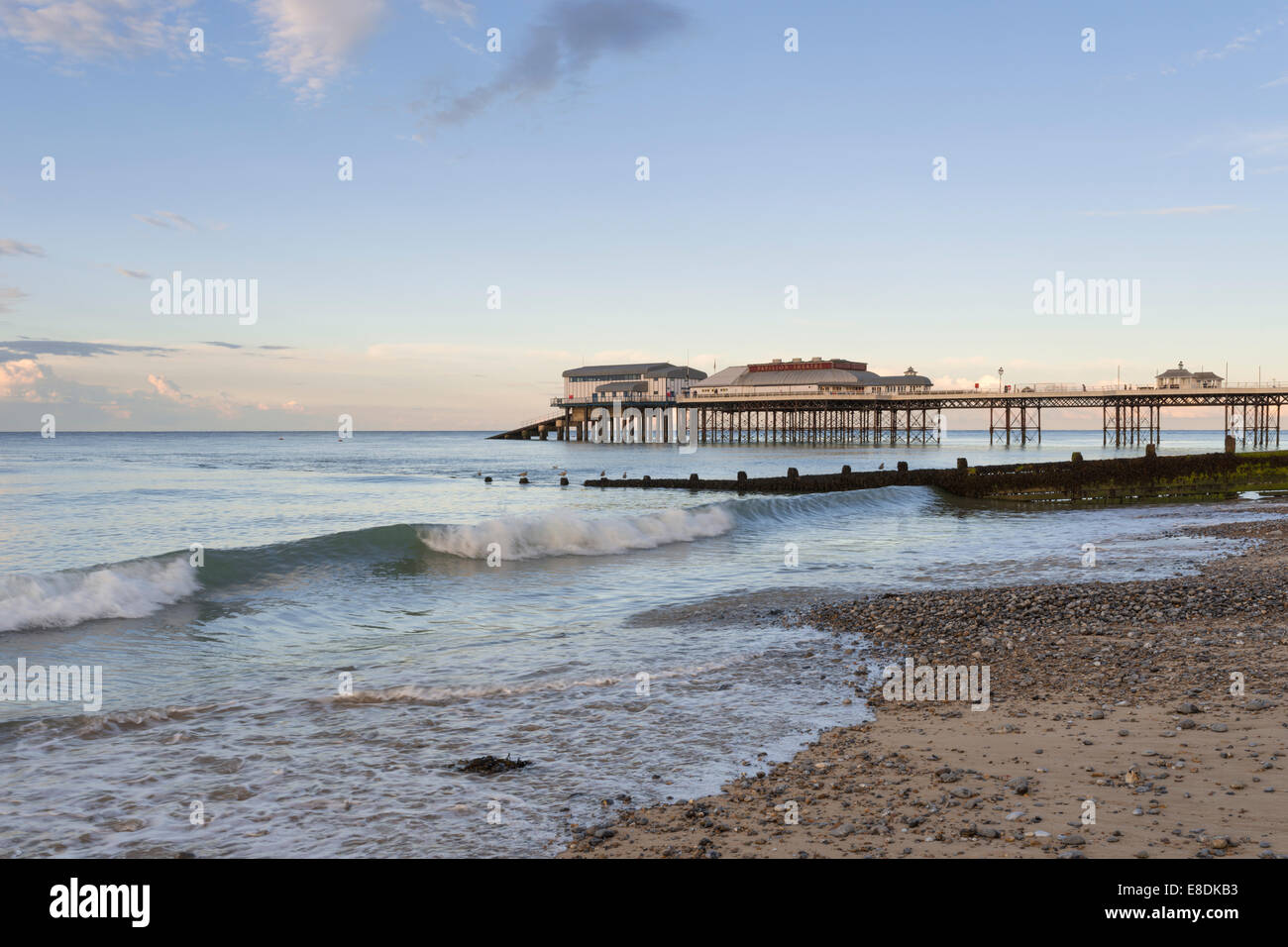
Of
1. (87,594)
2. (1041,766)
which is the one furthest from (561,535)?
(1041,766)

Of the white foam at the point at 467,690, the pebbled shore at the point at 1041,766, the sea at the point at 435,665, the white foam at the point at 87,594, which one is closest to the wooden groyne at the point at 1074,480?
the sea at the point at 435,665

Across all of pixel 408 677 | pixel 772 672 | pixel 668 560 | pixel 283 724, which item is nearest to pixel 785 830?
pixel 772 672

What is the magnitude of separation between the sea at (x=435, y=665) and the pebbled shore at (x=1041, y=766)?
19.2 inches

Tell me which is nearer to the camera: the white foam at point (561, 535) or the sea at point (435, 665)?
the sea at point (435, 665)

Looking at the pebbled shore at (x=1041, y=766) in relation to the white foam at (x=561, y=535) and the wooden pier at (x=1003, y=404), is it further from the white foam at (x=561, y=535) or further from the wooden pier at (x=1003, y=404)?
the wooden pier at (x=1003, y=404)

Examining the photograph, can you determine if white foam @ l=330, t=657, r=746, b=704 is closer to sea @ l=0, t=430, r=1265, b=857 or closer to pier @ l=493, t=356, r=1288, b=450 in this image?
sea @ l=0, t=430, r=1265, b=857

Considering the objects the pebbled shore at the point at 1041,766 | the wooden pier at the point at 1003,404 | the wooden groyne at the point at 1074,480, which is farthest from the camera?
the wooden pier at the point at 1003,404

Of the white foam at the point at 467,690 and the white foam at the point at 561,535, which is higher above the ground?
the white foam at the point at 561,535

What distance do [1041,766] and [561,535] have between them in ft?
58.8

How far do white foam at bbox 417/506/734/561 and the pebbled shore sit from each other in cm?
1237

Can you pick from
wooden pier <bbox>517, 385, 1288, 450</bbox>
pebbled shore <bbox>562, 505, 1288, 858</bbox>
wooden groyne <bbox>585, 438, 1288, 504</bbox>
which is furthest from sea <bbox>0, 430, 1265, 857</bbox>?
wooden pier <bbox>517, 385, 1288, 450</bbox>

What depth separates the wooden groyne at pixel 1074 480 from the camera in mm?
38000
